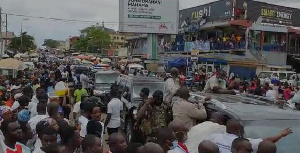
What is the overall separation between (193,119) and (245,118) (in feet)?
3.41

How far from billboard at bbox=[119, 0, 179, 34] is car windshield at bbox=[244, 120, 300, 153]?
28.0 meters

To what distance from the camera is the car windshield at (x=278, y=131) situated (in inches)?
200

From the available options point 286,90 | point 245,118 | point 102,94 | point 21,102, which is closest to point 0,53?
point 102,94

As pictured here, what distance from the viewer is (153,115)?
6.84 meters

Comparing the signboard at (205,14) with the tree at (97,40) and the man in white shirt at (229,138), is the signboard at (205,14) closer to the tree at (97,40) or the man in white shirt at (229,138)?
the man in white shirt at (229,138)

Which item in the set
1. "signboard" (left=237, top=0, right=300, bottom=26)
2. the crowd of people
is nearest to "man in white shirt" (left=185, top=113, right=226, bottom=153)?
the crowd of people

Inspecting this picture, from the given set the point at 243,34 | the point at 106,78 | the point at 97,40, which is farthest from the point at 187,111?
the point at 97,40

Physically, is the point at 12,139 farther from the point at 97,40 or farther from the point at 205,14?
the point at 97,40

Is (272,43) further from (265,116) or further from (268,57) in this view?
(265,116)

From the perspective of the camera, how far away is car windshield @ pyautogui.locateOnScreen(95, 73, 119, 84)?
65.6ft

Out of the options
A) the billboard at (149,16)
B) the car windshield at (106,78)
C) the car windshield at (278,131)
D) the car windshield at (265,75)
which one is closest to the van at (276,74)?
the car windshield at (265,75)

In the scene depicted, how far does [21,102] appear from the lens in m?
7.16

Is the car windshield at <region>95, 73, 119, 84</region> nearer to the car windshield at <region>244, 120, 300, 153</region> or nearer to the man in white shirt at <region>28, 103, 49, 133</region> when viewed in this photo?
the man in white shirt at <region>28, 103, 49, 133</region>

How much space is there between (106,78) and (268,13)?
2517 cm
